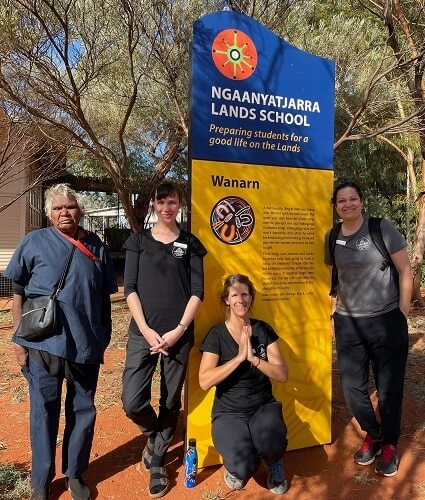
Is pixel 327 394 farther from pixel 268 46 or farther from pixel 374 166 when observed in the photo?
pixel 374 166

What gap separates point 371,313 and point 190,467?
157 cm

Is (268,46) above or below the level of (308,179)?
above

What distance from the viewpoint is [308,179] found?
3680 mm

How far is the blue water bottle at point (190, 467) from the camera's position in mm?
3176

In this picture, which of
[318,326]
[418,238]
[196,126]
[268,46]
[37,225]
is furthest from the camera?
[37,225]

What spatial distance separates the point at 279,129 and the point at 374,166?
1552 cm

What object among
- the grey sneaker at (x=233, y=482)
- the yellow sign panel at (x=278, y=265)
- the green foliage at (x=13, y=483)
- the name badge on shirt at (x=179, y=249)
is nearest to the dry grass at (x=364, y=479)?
the yellow sign panel at (x=278, y=265)

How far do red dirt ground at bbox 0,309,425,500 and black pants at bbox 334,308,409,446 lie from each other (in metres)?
0.34

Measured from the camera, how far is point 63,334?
2.79 m

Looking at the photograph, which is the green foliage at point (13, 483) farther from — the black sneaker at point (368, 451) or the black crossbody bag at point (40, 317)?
the black sneaker at point (368, 451)

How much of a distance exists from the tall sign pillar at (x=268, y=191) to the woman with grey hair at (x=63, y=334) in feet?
2.33

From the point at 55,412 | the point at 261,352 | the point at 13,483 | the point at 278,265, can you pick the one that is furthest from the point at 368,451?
the point at 13,483

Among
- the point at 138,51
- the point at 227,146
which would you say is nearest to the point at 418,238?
the point at 138,51

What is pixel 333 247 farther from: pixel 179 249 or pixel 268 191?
pixel 179 249
